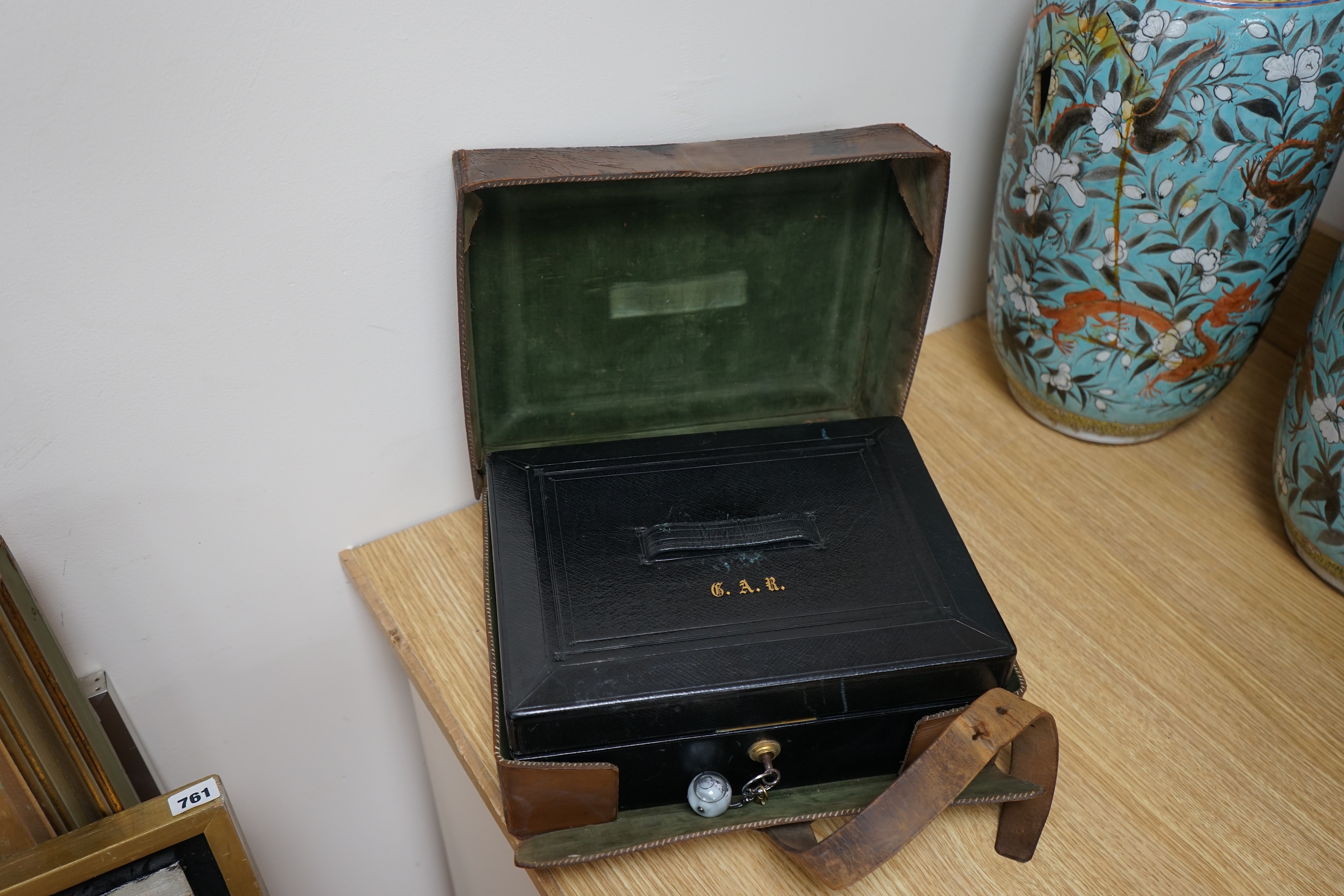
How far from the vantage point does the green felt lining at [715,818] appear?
63cm

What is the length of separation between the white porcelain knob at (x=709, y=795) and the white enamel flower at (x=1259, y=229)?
562 millimetres

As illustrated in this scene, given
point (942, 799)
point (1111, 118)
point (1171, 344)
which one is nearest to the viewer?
point (942, 799)

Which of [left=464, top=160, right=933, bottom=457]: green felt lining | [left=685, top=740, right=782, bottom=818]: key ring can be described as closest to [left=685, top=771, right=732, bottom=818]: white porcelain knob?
[left=685, top=740, right=782, bottom=818]: key ring

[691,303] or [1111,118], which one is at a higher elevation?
[1111,118]

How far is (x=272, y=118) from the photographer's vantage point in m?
0.61

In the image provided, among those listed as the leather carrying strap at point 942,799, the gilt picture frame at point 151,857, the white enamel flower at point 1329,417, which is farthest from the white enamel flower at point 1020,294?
the gilt picture frame at point 151,857

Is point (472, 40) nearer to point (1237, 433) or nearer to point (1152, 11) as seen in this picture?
point (1152, 11)

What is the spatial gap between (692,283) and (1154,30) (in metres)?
0.36

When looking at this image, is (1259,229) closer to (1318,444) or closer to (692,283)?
(1318,444)

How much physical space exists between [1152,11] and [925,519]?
38 cm

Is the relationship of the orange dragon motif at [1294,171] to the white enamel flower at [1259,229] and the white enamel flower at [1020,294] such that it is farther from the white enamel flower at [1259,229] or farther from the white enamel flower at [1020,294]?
the white enamel flower at [1020,294]

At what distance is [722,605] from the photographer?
0.67 m

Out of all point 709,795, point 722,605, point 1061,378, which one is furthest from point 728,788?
point 1061,378

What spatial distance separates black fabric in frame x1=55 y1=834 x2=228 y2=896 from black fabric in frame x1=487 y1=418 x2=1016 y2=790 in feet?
0.87
